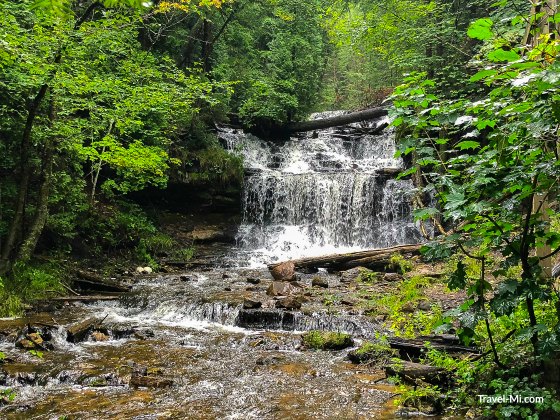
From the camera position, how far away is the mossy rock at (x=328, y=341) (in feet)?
24.5

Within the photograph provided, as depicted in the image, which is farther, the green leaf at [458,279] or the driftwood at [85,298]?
the driftwood at [85,298]

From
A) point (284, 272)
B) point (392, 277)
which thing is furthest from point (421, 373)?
point (284, 272)

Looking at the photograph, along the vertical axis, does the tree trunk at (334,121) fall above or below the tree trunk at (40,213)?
above

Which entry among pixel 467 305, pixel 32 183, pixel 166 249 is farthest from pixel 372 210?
pixel 467 305

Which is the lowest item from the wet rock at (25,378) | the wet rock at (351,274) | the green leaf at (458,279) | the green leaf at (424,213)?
the wet rock at (25,378)

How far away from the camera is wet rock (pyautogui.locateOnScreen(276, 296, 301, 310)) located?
9.46 m

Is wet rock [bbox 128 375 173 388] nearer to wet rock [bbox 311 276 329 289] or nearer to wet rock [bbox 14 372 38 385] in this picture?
wet rock [bbox 14 372 38 385]

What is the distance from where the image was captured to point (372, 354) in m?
6.62

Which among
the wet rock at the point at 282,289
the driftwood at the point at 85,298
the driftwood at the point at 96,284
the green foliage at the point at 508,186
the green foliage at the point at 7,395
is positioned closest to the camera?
the green foliage at the point at 508,186

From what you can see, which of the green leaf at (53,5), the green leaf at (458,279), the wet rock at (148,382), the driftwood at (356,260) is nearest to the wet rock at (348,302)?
the driftwood at (356,260)

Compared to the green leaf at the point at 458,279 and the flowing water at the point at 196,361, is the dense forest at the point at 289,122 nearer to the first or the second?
the green leaf at the point at 458,279

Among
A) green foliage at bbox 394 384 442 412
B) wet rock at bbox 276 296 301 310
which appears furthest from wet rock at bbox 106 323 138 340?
green foliage at bbox 394 384 442 412

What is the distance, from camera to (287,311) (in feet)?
29.8

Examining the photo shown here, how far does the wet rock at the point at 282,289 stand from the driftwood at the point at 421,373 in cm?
594
